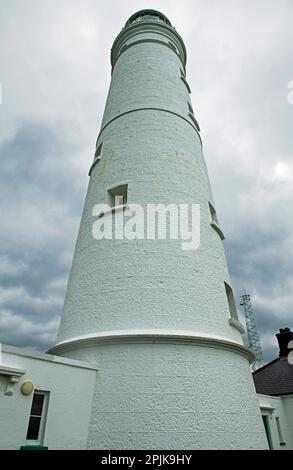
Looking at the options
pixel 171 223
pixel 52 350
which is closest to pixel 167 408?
pixel 52 350

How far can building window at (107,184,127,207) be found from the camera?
8080 millimetres

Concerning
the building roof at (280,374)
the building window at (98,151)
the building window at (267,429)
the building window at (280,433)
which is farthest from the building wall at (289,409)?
the building window at (98,151)

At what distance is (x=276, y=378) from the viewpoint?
15.8m

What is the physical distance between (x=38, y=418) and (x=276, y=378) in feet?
46.4

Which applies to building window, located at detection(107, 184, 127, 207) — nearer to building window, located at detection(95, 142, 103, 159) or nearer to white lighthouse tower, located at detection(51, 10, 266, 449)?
white lighthouse tower, located at detection(51, 10, 266, 449)

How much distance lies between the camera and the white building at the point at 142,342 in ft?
16.5

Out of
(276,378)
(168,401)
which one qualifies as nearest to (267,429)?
(276,378)

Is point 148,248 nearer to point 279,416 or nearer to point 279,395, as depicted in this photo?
point 279,416

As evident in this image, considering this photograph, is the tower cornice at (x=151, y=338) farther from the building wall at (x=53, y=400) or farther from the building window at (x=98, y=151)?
the building window at (x=98, y=151)

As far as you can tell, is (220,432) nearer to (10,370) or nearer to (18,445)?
(18,445)

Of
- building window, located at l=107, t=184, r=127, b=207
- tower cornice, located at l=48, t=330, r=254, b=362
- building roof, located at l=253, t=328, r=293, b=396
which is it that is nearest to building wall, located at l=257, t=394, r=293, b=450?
building roof, located at l=253, t=328, r=293, b=396

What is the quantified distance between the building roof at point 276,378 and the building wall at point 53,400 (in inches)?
458

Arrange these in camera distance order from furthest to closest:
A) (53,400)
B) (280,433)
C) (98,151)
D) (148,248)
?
(280,433), (98,151), (148,248), (53,400)
